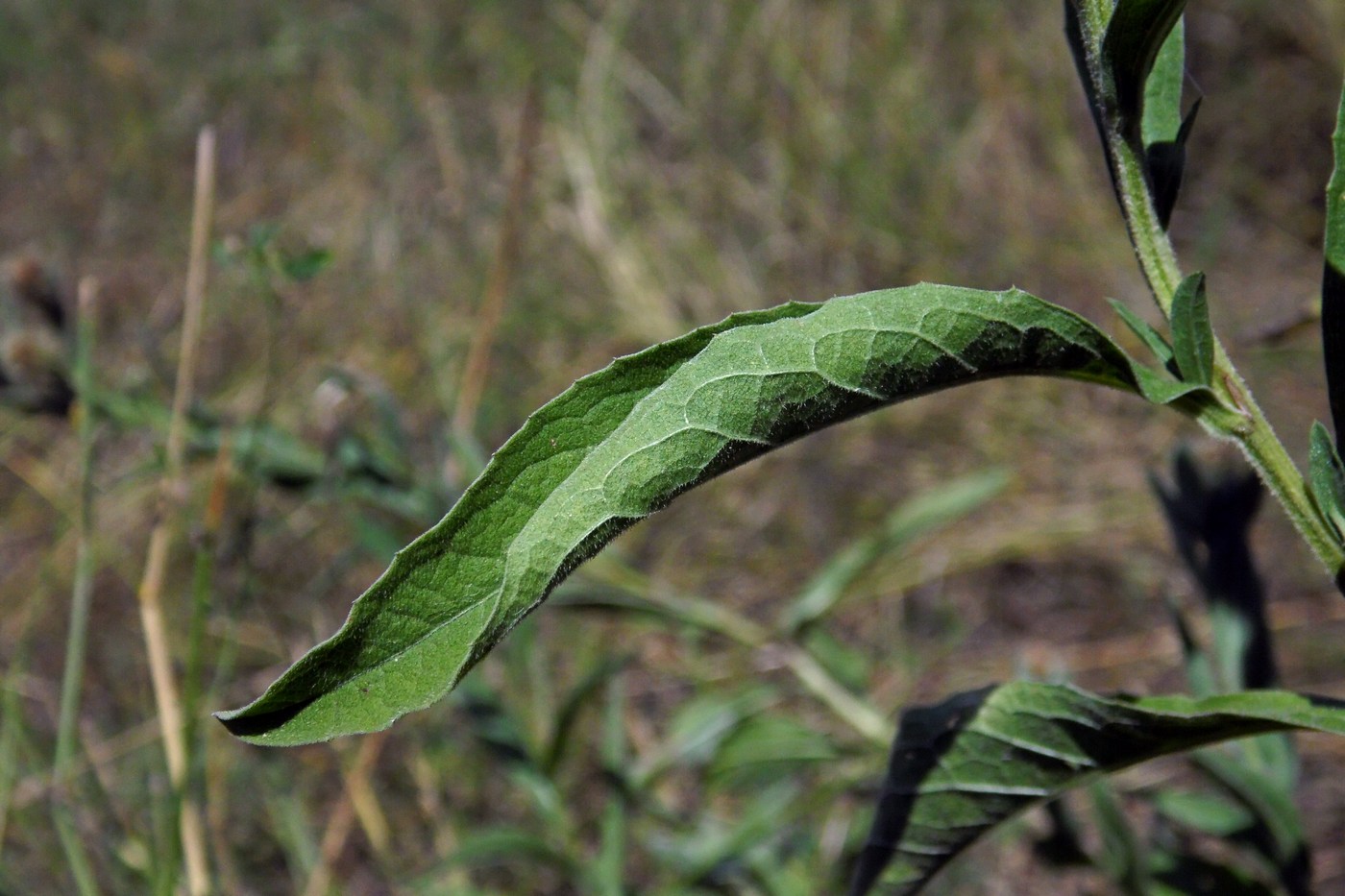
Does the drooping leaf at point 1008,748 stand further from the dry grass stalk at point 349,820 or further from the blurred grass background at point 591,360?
the dry grass stalk at point 349,820

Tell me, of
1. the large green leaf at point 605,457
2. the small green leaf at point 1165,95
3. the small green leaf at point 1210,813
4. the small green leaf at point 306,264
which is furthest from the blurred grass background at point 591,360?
the large green leaf at point 605,457

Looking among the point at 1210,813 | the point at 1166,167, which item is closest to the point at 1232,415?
the point at 1166,167

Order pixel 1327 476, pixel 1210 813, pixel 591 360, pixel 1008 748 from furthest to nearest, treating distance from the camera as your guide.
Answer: pixel 591 360, pixel 1210 813, pixel 1008 748, pixel 1327 476

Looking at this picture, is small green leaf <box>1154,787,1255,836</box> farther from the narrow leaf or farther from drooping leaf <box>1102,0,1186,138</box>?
drooping leaf <box>1102,0,1186,138</box>

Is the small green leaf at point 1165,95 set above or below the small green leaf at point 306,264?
below

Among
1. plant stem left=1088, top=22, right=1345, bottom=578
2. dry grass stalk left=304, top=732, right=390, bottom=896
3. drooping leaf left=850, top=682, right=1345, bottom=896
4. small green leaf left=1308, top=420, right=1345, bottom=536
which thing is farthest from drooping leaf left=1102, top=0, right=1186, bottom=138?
dry grass stalk left=304, top=732, right=390, bottom=896

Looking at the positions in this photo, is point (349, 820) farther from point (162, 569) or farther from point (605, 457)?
point (605, 457)

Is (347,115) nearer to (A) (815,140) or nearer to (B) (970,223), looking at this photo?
(A) (815,140)
